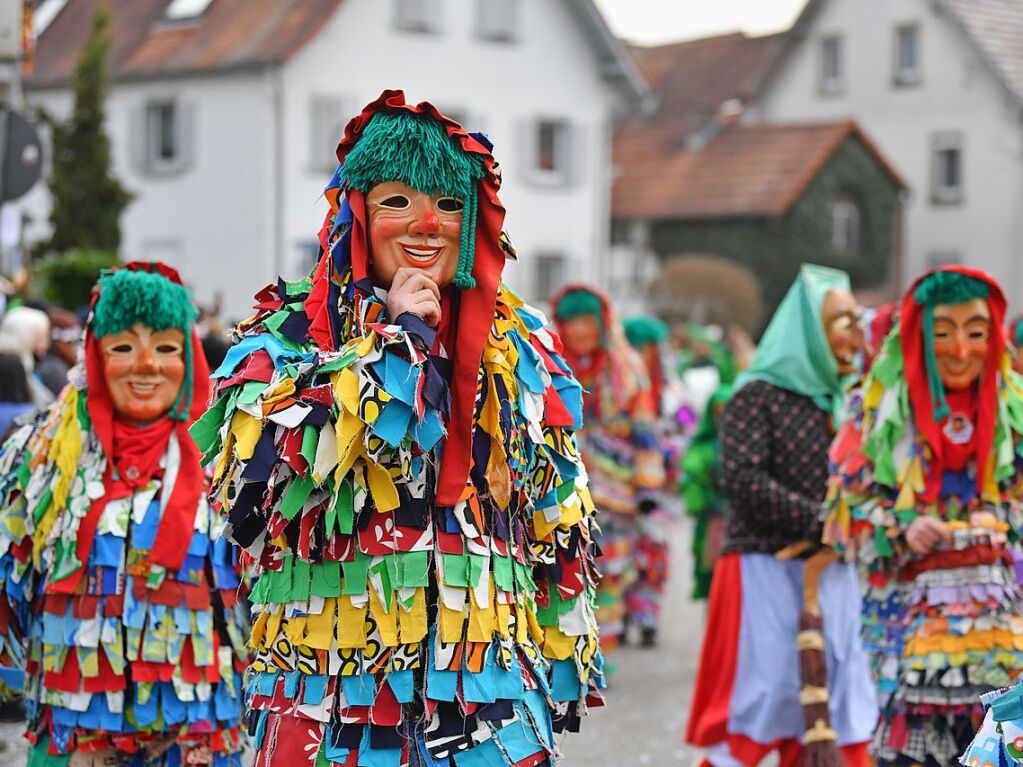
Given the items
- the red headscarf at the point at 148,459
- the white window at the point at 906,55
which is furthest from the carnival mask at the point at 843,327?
the white window at the point at 906,55

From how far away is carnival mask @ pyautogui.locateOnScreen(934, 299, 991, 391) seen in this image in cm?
547

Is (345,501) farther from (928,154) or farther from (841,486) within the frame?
(928,154)

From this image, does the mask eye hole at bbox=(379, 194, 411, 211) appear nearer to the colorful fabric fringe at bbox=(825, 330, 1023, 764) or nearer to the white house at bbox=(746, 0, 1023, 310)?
the colorful fabric fringe at bbox=(825, 330, 1023, 764)

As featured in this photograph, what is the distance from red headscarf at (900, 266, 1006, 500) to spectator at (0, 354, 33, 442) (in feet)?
13.9

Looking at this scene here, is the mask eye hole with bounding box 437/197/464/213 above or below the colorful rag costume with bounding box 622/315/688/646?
above

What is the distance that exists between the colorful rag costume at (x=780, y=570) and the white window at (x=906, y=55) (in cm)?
3516

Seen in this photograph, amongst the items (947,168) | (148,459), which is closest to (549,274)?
(947,168)

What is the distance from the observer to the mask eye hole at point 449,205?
3555mm

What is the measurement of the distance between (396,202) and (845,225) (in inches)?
1414

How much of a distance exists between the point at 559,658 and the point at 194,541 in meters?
1.56

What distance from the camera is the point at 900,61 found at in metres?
40.0

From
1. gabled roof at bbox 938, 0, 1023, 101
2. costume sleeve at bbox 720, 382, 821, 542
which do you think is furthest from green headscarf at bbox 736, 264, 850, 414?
gabled roof at bbox 938, 0, 1023, 101

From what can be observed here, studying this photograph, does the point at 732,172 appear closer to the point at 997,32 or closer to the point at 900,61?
the point at 900,61

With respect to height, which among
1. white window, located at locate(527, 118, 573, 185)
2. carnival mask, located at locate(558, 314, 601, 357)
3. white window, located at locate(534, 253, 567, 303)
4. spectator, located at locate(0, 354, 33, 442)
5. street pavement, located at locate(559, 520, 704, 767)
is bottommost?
street pavement, located at locate(559, 520, 704, 767)
